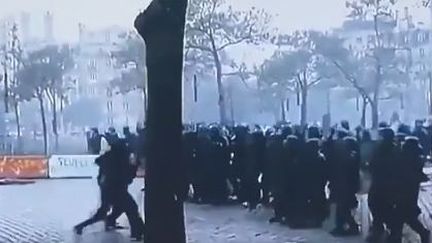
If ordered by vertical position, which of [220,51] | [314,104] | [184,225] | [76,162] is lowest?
[184,225]

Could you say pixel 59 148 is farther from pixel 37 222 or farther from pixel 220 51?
pixel 220 51

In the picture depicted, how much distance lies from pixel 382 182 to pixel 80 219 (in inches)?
58.5

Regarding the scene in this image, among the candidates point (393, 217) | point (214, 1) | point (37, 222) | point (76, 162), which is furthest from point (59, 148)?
point (393, 217)

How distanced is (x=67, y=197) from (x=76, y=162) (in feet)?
0.58

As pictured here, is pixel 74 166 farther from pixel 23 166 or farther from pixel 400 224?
pixel 400 224

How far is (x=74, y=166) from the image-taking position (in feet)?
13.6

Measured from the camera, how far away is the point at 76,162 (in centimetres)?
417

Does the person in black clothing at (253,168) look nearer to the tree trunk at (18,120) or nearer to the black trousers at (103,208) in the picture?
the black trousers at (103,208)

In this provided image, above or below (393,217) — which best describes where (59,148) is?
above

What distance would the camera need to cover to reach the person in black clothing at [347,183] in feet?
13.8

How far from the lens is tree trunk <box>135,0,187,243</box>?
3.86 metres

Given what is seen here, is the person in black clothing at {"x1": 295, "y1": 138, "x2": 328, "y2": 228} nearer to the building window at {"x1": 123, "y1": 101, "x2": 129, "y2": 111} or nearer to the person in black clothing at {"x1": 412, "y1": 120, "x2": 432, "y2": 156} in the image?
the person in black clothing at {"x1": 412, "y1": 120, "x2": 432, "y2": 156}

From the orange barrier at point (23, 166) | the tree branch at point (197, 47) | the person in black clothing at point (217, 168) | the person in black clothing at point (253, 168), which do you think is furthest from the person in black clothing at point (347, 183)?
the orange barrier at point (23, 166)

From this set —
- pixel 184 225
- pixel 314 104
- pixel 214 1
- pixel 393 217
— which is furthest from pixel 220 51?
pixel 393 217
